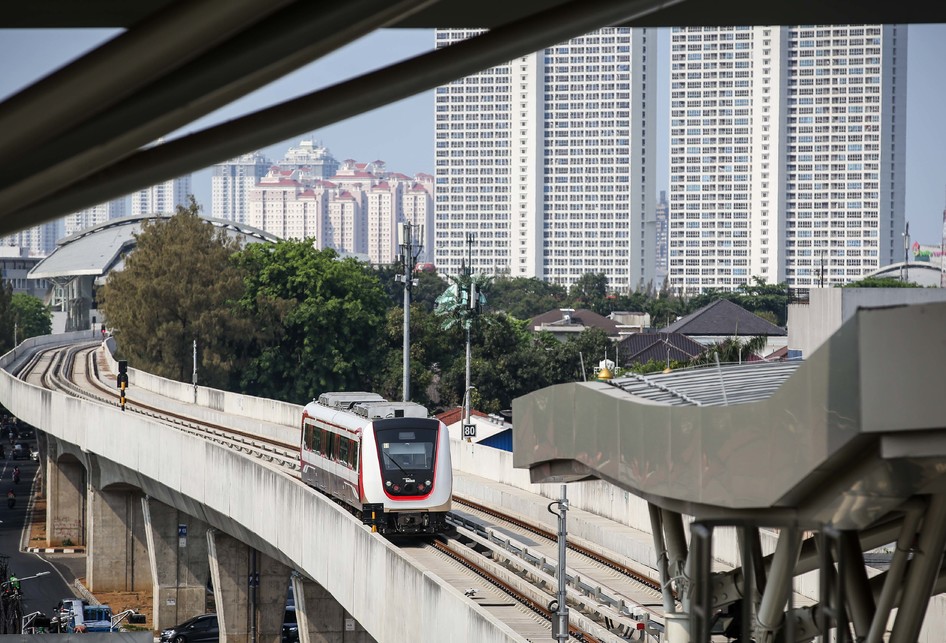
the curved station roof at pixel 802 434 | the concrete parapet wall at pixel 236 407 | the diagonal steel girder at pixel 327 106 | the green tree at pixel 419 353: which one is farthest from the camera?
the green tree at pixel 419 353

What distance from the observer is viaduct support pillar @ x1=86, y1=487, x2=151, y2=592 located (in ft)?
165

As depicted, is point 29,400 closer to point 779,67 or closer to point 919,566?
point 919,566

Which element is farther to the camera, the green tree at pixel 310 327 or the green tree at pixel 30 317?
the green tree at pixel 30 317

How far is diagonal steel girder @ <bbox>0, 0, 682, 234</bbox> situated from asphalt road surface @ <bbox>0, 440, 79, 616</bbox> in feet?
116

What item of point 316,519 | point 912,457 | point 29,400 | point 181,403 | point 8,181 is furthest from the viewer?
point 181,403

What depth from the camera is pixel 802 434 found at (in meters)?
5.44

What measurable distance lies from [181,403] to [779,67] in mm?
162373

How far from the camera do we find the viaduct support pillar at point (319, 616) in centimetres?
3197

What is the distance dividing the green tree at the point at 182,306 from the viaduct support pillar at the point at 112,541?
22150 millimetres

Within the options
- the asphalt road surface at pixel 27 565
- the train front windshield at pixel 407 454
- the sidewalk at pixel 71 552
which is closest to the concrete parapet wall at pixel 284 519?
the train front windshield at pixel 407 454

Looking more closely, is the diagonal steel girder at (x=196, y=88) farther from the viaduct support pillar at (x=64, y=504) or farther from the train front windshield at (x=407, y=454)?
the viaduct support pillar at (x=64, y=504)

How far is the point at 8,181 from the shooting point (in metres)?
3.29

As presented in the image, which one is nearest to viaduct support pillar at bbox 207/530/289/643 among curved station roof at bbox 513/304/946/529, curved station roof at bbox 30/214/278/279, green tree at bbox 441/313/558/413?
green tree at bbox 441/313/558/413

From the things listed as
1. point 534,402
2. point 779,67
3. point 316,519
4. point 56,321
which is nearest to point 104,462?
point 316,519
